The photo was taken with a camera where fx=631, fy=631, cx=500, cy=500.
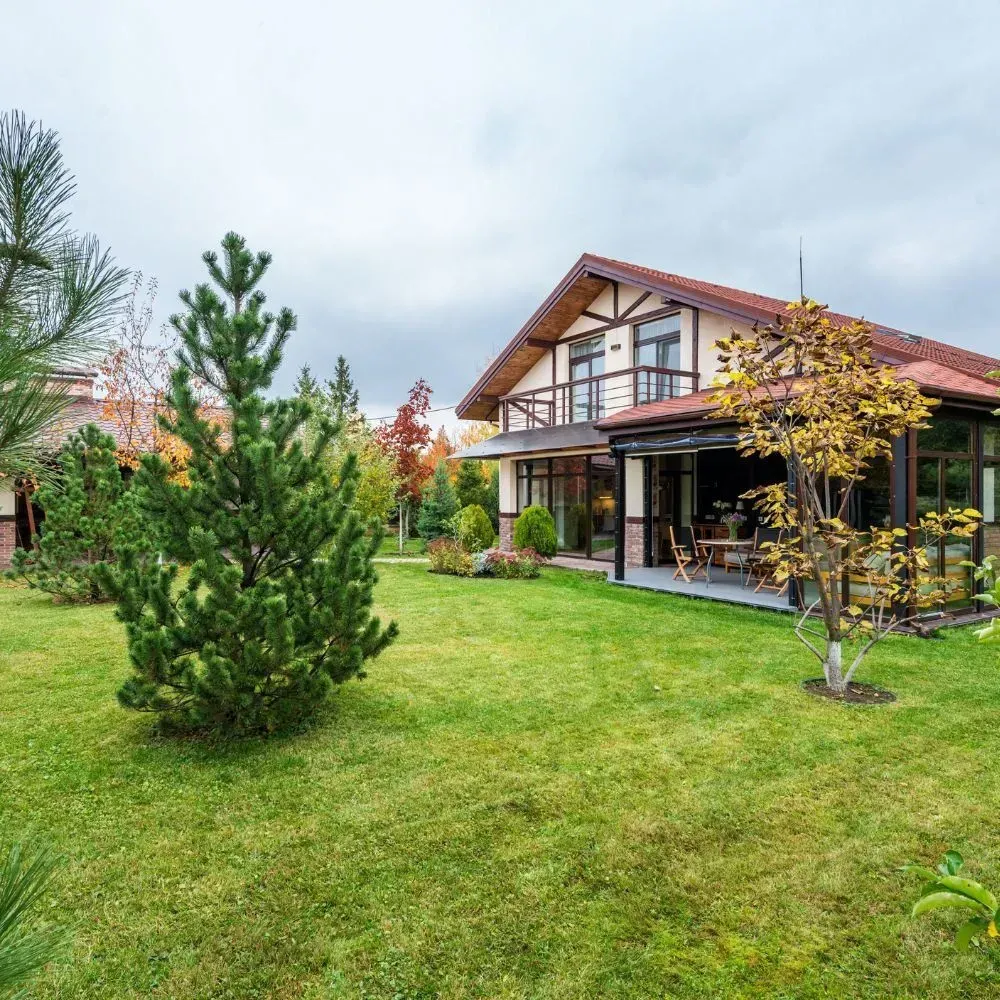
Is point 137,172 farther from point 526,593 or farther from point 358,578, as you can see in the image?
point 526,593

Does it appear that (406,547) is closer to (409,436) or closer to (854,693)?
(409,436)

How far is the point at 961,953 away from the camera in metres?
2.38

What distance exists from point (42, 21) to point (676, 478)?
44.9 ft

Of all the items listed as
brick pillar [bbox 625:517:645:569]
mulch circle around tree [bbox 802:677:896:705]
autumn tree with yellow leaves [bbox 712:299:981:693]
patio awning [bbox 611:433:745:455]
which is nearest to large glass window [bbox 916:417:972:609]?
patio awning [bbox 611:433:745:455]

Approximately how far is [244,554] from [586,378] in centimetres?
1215

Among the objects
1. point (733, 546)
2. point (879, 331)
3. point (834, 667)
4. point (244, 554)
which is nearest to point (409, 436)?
point (733, 546)

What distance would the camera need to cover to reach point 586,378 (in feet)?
50.6

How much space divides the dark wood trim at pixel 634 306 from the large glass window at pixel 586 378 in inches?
34.0

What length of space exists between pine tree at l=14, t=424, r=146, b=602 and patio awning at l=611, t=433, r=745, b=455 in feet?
26.3

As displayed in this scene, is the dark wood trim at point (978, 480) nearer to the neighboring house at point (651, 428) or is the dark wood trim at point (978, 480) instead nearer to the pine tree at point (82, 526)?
the neighboring house at point (651, 428)

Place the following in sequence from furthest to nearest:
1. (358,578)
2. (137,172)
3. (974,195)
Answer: (974,195) → (358,578) → (137,172)

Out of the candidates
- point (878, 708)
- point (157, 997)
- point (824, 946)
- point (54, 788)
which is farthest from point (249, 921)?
point (878, 708)

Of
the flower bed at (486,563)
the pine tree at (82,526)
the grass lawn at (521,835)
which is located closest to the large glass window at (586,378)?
the flower bed at (486,563)

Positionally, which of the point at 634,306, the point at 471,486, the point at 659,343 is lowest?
the point at 471,486
